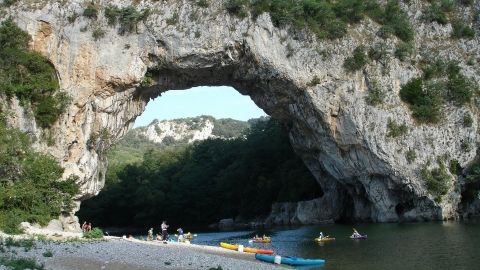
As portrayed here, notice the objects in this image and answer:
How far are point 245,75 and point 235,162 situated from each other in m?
33.4

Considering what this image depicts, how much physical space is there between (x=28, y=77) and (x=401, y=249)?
1007 inches

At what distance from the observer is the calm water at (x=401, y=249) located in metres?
20.8

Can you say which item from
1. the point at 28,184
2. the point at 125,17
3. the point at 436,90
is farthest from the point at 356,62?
the point at 28,184

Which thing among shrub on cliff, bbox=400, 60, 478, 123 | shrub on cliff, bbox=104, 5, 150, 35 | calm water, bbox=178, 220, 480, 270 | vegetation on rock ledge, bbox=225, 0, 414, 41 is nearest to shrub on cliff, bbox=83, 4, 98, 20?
shrub on cliff, bbox=104, 5, 150, 35

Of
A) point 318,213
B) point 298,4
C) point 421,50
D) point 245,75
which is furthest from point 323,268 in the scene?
point 318,213

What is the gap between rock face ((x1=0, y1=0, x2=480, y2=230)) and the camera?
124 ft

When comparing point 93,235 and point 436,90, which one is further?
point 436,90

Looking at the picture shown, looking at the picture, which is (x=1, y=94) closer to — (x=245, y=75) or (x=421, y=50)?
(x=245, y=75)

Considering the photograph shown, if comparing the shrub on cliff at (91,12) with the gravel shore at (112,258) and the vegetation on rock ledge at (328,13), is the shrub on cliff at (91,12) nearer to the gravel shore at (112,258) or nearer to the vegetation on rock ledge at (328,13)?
the vegetation on rock ledge at (328,13)

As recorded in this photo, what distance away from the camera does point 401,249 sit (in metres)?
24.9

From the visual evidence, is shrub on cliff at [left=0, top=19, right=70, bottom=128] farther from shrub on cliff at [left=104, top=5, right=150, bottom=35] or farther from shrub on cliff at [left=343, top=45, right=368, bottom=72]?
shrub on cliff at [left=343, top=45, right=368, bottom=72]

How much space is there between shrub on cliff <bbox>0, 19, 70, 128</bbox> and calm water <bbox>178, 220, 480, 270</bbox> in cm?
1621

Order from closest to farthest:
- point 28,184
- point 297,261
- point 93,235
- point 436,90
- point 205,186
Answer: point 297,261 → point 93,235 → point 28,184 → point 436,90 → point 205,186

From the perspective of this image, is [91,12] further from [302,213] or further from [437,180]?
[302,213]
